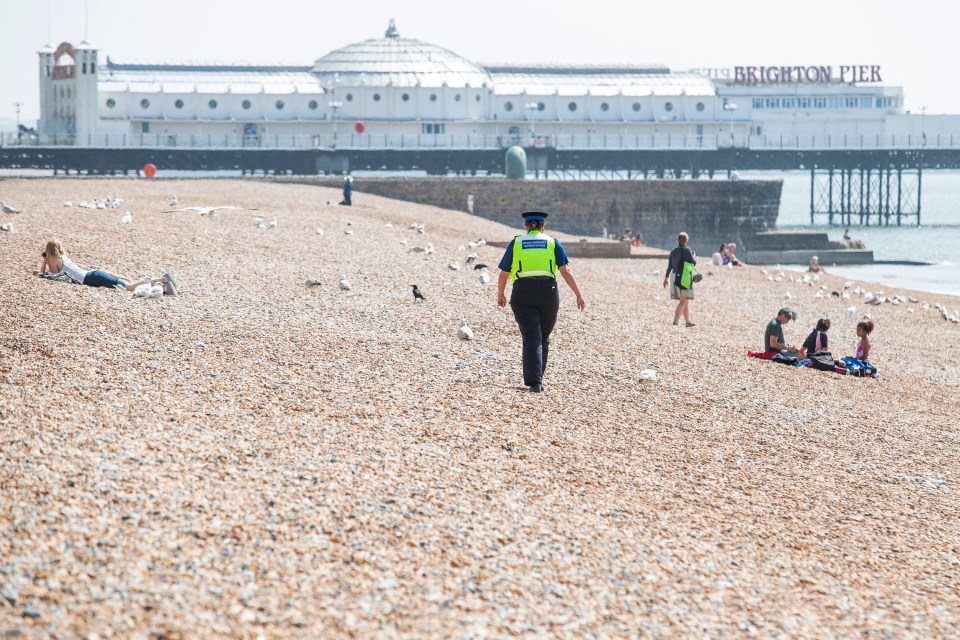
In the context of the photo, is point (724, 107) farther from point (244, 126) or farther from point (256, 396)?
point (256, 396)

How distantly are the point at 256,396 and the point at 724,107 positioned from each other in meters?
63.5

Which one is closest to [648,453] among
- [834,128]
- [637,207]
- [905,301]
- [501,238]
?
[905,301]

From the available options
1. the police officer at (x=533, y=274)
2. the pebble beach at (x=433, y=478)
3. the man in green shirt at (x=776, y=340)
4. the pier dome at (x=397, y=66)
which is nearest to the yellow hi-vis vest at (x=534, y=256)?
Result: the police officer at (x=533, y=274)

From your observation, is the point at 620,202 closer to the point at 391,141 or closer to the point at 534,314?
the point at 391,141

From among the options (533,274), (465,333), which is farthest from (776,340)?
(533,274)

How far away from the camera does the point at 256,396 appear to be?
8.59 m

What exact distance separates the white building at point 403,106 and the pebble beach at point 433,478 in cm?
5041

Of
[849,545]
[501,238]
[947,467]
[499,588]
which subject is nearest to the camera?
[499,588]

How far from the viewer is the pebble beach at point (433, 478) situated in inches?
212

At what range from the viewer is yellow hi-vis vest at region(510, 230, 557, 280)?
30.6ft

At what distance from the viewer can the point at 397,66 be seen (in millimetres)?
68938

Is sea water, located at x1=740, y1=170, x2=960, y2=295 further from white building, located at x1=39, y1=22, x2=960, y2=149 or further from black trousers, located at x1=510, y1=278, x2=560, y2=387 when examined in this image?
black trousers, located at x1=510, y1=278, x2=560, y2=387

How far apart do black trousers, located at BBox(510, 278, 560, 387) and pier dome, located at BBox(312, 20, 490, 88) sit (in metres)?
57.5

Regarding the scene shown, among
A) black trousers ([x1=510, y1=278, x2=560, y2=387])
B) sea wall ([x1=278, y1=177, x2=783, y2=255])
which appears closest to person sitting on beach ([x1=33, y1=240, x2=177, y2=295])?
black trousers ([x1=510, y1=278, x2=560, y2=387])
